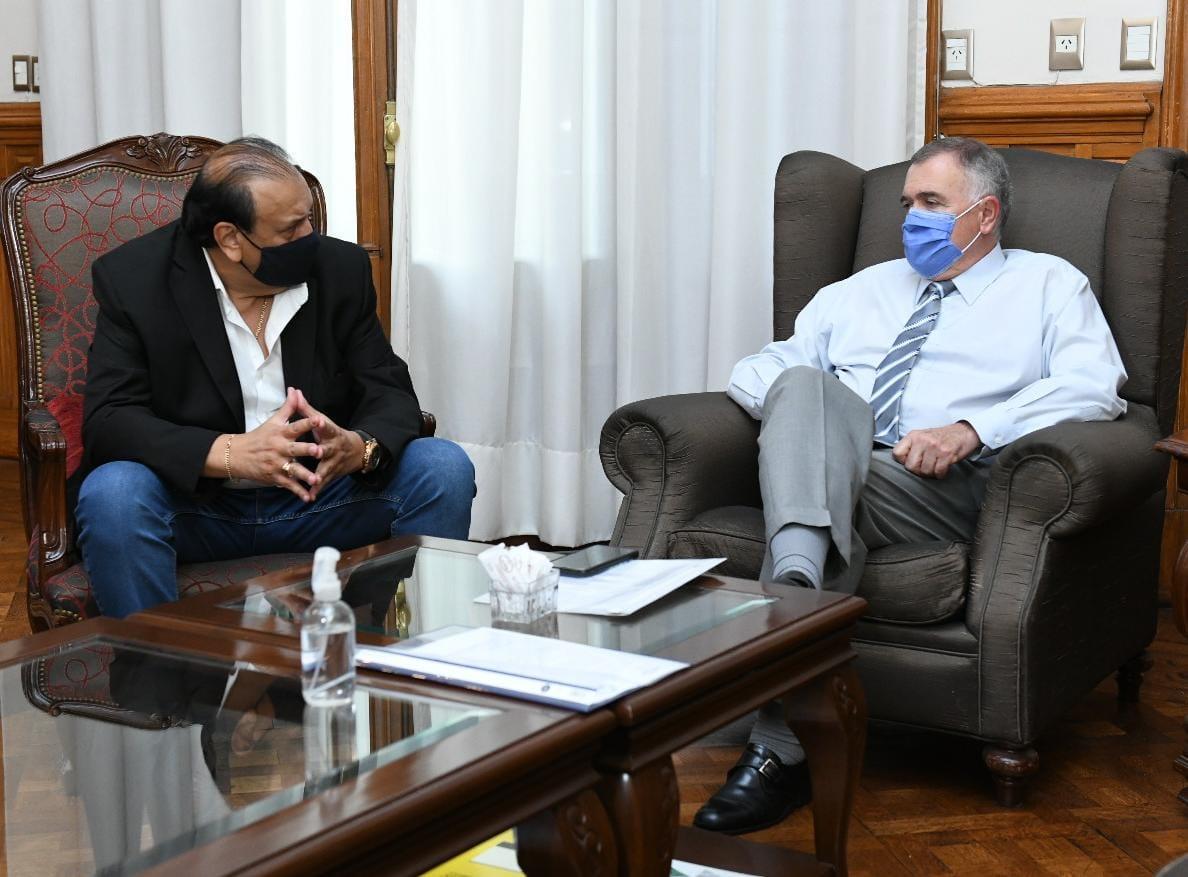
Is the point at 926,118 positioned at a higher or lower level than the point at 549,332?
higher

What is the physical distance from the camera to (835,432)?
2260 mm

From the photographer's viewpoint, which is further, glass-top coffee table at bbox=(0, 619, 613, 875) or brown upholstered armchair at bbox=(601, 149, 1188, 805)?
brown upholstered armchair at bbox=(601, 149, 1188, 805)

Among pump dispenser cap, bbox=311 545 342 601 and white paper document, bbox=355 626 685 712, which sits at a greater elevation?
pump dispenser cap, bbox=311 545 342 601

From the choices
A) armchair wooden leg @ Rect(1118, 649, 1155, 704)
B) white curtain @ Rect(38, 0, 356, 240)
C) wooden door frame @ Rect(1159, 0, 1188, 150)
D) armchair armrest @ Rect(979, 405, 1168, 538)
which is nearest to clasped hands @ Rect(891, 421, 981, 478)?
armchair armrest @ Rect(979, 405, 1168, 538)

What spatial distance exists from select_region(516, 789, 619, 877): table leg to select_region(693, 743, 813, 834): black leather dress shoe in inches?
34.1

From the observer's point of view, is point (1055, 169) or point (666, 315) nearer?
point (1055, 169)

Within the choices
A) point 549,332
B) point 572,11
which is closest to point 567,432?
point 549,332

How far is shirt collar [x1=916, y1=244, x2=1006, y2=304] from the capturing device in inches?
102

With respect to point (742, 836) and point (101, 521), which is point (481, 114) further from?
point (742, 836)

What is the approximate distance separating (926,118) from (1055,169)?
2.50 ft

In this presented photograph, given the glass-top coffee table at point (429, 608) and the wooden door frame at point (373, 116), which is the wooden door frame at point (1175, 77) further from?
the glass-top coffee table at point (429, 608)

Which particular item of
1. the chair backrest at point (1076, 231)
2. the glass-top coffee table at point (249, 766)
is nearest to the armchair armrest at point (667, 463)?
the chair backrest at point (1076, 231)

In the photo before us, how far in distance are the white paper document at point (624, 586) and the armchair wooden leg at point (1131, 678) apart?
4.23 ft

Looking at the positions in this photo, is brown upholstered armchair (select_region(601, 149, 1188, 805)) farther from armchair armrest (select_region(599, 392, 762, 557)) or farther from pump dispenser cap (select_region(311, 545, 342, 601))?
pump dispenser cap (select_region(311, 545, 342, 601))
